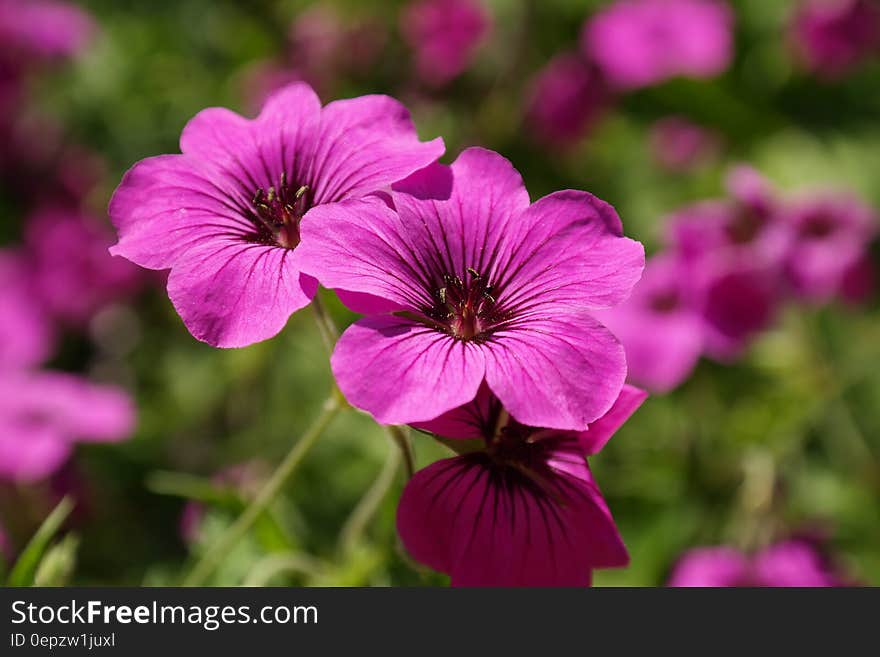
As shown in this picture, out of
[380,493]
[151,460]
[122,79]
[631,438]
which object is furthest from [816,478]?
[122,79]

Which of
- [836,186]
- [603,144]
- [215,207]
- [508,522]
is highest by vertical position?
[603,144]

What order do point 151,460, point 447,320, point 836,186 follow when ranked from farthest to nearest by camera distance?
1. point 836,186
2. point 151,460
3. point 447,320

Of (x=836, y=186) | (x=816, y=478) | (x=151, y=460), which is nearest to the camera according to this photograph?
(x=816, y=478)

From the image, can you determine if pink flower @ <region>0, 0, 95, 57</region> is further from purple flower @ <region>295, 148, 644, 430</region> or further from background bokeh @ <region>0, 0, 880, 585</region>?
purple flower @ <region>295, 148, 644, 430</region>

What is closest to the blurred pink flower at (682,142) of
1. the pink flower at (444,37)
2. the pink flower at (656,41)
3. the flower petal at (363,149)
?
the pink flower at (656,41)

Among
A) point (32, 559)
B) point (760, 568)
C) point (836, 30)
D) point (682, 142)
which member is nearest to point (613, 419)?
point (32, 559)

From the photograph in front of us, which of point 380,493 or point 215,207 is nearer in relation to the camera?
point 215,207

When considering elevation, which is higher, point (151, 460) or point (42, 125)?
point (42, 125)

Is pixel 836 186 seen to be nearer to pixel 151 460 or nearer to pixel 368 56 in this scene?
pixel 368 56
